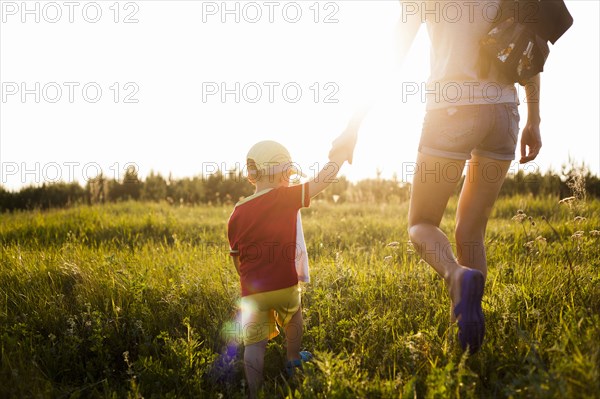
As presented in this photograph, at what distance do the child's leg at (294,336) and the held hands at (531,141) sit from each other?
5.58 ft

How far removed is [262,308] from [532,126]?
6.41 feet

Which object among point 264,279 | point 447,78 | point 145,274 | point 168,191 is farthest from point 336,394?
point 168,191

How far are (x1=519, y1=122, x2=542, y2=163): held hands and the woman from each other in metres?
0.47

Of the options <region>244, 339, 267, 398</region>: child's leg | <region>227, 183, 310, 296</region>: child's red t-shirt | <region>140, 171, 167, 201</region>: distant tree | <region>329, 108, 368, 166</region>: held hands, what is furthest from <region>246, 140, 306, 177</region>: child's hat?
<region>140, 171, 167, 201</region>: distant tree

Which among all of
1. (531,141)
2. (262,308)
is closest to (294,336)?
(262,308)

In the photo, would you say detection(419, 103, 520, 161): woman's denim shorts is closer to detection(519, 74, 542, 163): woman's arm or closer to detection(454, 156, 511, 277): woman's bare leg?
detection(454, 156, 511, 277): woman's bare leg

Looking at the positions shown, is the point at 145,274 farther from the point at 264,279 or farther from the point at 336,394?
the point at 336,394

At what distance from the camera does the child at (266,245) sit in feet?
9.74

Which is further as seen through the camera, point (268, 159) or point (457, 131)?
point (268, 159)

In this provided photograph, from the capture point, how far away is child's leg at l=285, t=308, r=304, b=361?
315 centimetres

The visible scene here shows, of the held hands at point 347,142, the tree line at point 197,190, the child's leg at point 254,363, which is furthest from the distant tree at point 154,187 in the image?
the held hands at point 347,142

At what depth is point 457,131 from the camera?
2568mm

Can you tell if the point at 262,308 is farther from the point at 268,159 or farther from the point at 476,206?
the point at 476,206

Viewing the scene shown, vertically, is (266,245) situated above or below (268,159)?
below
